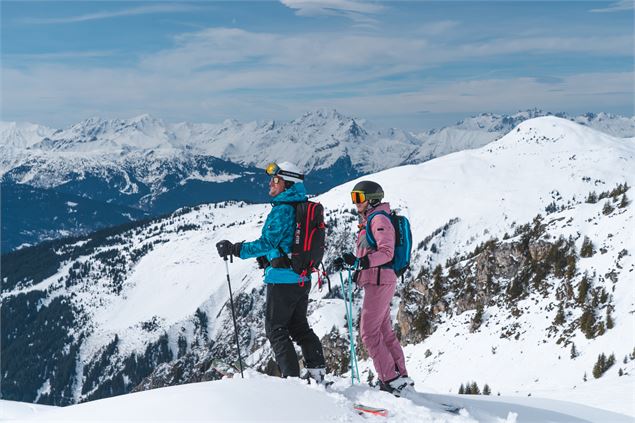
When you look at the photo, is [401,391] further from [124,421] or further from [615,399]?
[615,399]

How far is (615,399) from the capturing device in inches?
464

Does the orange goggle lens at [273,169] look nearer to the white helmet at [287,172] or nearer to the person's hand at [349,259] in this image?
the white helmet at [287,172]

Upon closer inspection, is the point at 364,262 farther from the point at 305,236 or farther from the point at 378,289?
the point at 305,236

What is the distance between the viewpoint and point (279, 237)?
791cm

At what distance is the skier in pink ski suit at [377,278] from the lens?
806cm

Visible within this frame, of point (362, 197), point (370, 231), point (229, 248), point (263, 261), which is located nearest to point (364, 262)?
point (370, 231)

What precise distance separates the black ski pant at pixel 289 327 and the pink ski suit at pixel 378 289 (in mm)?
886

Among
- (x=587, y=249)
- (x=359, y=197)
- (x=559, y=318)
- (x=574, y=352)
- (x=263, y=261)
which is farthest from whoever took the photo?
(x=587, y=249)

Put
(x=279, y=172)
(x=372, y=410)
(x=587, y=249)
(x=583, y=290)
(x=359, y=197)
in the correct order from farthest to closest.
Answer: (x=587, y=249) → (x=583, y=290) → (x=359, y=197) → (x=279, y=172) → (x=372, y=410)

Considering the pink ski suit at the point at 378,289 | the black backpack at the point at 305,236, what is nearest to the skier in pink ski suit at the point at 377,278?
the pink ski suit at the point at 378,289

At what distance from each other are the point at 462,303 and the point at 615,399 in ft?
168

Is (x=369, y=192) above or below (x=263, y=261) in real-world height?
above

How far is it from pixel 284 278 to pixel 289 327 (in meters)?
0.95

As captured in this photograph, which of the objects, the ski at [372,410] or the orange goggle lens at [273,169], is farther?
the orange goggle lens at [273,169]
